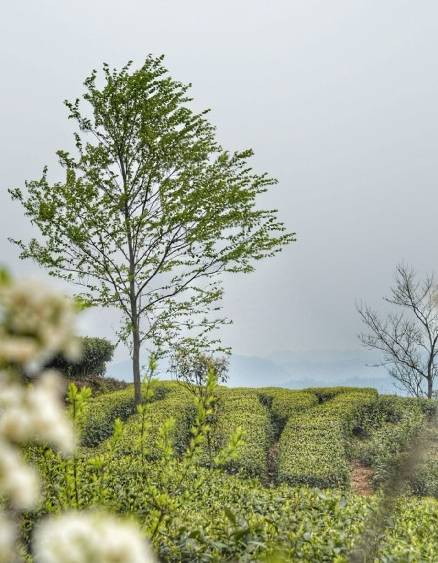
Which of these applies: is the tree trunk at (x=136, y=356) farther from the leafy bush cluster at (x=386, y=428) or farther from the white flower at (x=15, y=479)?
the white flower at (x=15, y=479)

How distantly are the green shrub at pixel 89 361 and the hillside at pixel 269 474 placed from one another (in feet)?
16.4

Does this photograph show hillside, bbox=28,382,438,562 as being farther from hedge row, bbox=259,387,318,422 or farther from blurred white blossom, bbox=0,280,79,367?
blurred white blossom, bbox=0,280,79,367

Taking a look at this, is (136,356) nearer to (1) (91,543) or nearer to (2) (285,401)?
(2) (285,401)

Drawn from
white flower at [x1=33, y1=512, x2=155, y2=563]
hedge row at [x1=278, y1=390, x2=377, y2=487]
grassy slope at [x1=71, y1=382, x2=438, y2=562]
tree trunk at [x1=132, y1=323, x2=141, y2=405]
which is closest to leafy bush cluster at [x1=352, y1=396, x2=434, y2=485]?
grassy slope at [x1=71, y1=382, x2=438, y2=562]

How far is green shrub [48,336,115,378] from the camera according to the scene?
21000 mm

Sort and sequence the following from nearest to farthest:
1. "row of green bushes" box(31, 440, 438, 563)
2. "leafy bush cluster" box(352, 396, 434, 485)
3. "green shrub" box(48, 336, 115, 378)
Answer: "row of green bushes" box(31, 440, 438, 563) < "leafy bush cluster" box(352, 396, 434, 485) < "green shrub" box(48, 336, 115, 378)

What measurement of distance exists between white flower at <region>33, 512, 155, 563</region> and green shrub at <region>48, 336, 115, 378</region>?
2021 centimetres

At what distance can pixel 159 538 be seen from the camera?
152 inches

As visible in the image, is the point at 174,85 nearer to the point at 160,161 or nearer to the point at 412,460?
the point at 160,161

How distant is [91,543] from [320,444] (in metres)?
11.2

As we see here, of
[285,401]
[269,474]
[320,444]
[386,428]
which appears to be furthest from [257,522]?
[285,401]

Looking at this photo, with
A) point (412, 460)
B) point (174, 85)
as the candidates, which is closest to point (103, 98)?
point (174, 85)

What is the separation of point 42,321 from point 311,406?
1474cm

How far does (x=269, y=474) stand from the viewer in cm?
1136
